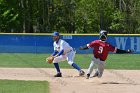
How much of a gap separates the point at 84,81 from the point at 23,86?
2.31m

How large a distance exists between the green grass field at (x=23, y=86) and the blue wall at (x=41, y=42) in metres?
18.0

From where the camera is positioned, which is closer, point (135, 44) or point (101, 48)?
point (101, 48)

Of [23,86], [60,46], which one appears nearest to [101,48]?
[60,46]

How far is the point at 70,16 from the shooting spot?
60.2 m

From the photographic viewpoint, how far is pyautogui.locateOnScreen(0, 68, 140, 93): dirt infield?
12.1 m

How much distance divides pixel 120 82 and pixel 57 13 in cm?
4772

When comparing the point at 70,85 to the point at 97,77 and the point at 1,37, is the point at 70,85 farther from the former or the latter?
the point at 1,37

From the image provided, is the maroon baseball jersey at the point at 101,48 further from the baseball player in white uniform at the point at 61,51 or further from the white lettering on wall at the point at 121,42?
the white lettering on wall at the point at 121,42

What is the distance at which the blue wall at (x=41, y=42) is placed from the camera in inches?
1249

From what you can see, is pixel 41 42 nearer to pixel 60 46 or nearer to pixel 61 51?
pixel 60 46

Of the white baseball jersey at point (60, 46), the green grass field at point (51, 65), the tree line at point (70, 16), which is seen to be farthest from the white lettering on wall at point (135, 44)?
the tree line at point (70, 16)

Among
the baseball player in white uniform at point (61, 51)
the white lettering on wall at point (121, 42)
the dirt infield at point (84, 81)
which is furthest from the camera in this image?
the white lettering on wall at point (121, 42)

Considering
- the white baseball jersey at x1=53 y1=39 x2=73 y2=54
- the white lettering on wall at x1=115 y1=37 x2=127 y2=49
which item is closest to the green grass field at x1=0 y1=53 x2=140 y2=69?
the white baseball jersey at x1=53 y1=39 x2=73 y2=54

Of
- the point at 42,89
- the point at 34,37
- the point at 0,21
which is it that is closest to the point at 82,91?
the point at 42,89
